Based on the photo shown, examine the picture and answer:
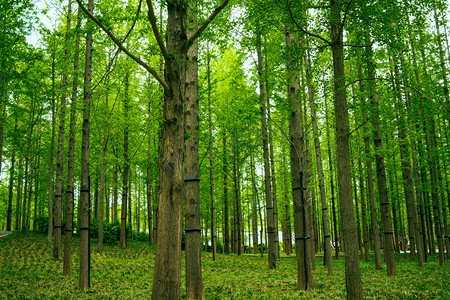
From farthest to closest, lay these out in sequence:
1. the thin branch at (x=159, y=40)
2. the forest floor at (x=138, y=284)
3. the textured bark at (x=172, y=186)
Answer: the forest floor at (x=138, y=284) → the textured bark at (x=172, y=186) → the thin branch at (x=159, y=40)

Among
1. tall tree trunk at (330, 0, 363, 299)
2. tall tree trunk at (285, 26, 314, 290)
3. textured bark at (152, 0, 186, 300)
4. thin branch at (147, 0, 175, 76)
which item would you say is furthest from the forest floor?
thin branch at (147, 0, 175, 76)

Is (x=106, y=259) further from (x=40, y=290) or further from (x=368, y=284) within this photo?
(x=368, y=284)

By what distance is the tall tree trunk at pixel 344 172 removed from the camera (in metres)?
6.06

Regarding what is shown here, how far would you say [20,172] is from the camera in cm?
2752

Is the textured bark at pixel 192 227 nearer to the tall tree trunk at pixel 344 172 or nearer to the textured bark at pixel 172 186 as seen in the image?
the textured bark at pixel 172 186

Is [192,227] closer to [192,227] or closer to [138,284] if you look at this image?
[192,227]

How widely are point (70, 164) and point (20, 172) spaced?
21.4m

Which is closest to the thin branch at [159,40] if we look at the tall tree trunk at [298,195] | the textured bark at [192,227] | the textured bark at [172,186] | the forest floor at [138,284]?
the textured bark at [172,186]

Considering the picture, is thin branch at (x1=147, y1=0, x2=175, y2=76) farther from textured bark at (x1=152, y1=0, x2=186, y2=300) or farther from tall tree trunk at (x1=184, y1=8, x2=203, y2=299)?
tall tree trunk at (x1=184, y1=8, x2=203, y2=299)

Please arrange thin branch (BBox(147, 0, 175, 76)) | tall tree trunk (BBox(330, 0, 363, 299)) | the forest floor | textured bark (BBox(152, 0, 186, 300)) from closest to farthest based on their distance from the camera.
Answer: thin branch (BBox(147, 0, 175, 76)) < textured bark (BBox(152, 0, 186, 300)) < tall tree trunk (BBox(330, 0, 363, 299)) < the forest floor

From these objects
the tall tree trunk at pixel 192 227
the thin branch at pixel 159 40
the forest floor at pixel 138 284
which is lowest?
the forest floor at pixel 138 284

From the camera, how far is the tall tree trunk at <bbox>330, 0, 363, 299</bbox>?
19.9 ft

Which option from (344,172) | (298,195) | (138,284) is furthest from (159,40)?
(138,284)

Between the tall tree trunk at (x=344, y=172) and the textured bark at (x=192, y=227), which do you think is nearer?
the tall tree trunk at (x=344, y=172)
